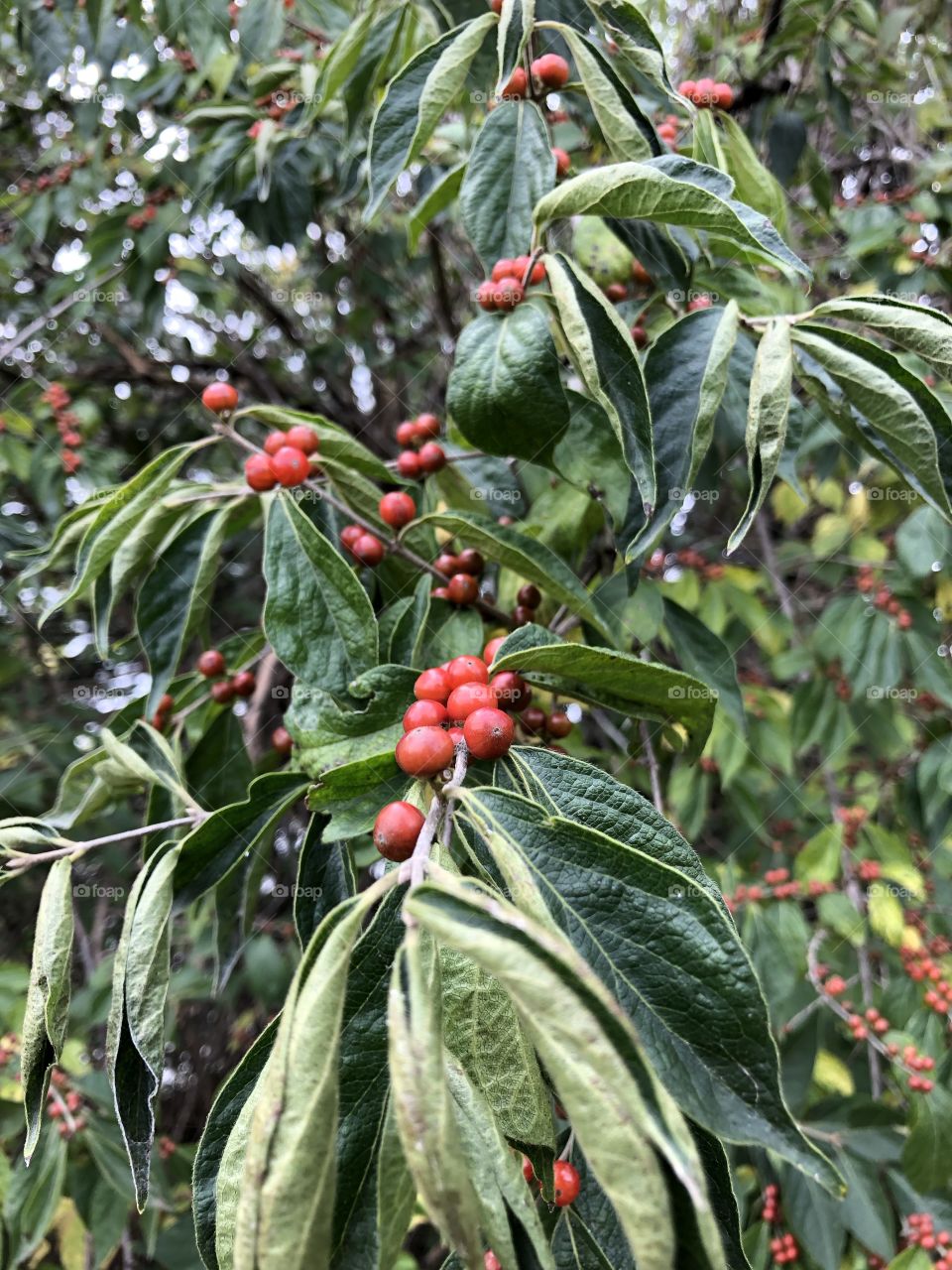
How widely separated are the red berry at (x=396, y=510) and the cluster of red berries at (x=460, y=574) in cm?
7

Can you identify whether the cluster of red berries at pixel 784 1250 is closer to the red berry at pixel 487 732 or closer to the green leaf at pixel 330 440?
the red berry at pixel 487 732

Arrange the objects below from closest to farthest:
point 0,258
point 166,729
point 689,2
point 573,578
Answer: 1. point 573,578
2. point 166,729
3. point 0,258
4. point 689,2

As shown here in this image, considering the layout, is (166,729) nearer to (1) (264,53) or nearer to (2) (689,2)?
(1) (264,53)

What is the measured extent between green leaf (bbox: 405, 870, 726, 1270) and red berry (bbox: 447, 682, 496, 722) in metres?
0.34

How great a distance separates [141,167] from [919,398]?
3.03 meters

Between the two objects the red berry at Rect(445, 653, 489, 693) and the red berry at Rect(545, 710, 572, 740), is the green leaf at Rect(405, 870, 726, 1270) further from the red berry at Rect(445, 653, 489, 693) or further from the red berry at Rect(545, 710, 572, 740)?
the red berry at Rect(545, 710, 572, 740)

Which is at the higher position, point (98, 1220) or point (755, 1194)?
point (98, 1220)

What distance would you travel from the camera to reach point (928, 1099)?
67.2 inches

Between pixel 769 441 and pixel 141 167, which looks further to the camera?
pixel 141 167

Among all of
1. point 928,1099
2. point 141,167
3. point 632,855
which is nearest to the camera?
point 632,855

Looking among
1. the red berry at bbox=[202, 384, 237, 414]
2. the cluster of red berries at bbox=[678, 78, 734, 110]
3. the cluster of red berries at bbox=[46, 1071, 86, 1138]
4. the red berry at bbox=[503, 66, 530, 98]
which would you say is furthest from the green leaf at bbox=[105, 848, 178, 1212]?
the cluster of red berries at bbox=[678, 78, 734, 110]

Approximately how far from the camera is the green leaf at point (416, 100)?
1.06 meters

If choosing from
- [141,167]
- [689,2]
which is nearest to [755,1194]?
[141,167]

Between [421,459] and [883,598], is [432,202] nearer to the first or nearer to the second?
[421,459]
